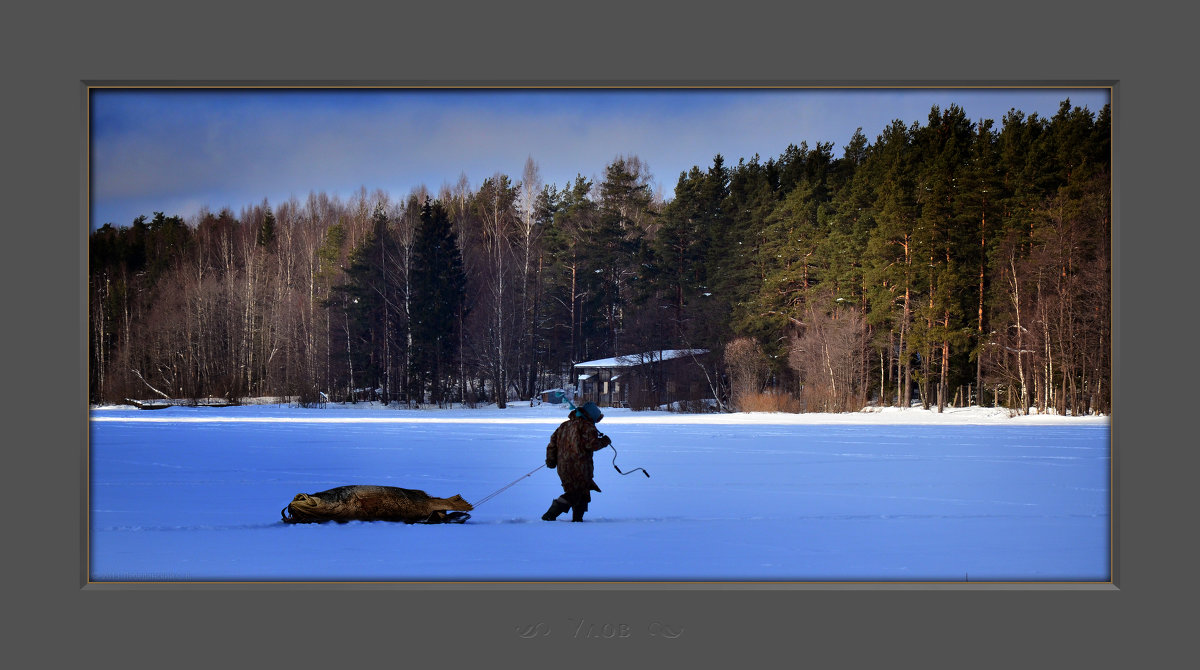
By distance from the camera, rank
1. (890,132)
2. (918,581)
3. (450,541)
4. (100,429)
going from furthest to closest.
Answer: (890,132)
(100,429)
(450,541)
(918,581)

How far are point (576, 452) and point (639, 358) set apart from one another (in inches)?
1217

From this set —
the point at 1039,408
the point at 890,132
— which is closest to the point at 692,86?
the point at 1039,408

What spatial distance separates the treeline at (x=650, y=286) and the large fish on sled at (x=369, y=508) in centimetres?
1871

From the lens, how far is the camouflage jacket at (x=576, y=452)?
840 centimetres

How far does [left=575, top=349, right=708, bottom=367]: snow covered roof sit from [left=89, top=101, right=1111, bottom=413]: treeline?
492mm

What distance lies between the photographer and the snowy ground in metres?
6.57

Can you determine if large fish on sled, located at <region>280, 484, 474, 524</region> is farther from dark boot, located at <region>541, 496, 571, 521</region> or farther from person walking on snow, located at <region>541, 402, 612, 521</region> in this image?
person walking on snow, located at <region>541, 402, 612, 521</region>

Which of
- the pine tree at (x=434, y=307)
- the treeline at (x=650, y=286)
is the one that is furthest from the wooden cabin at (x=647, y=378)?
the pine tree at (x=434, y=307)

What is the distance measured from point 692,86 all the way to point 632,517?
4.00 m

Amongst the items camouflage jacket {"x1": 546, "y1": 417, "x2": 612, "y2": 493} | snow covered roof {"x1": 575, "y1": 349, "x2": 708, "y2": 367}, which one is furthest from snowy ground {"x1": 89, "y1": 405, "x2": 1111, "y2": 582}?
snow covered roof {"x1": 575, "y1": 349, "x2": 708, "y2": 367}

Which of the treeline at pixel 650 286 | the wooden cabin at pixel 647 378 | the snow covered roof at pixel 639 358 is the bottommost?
the wooden cabin at pixel 647 378

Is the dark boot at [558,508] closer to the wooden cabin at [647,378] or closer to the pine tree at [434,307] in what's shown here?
the pine tree at [434,307]

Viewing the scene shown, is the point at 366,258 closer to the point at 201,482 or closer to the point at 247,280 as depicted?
the point at 247,280

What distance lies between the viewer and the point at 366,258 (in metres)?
39.2
